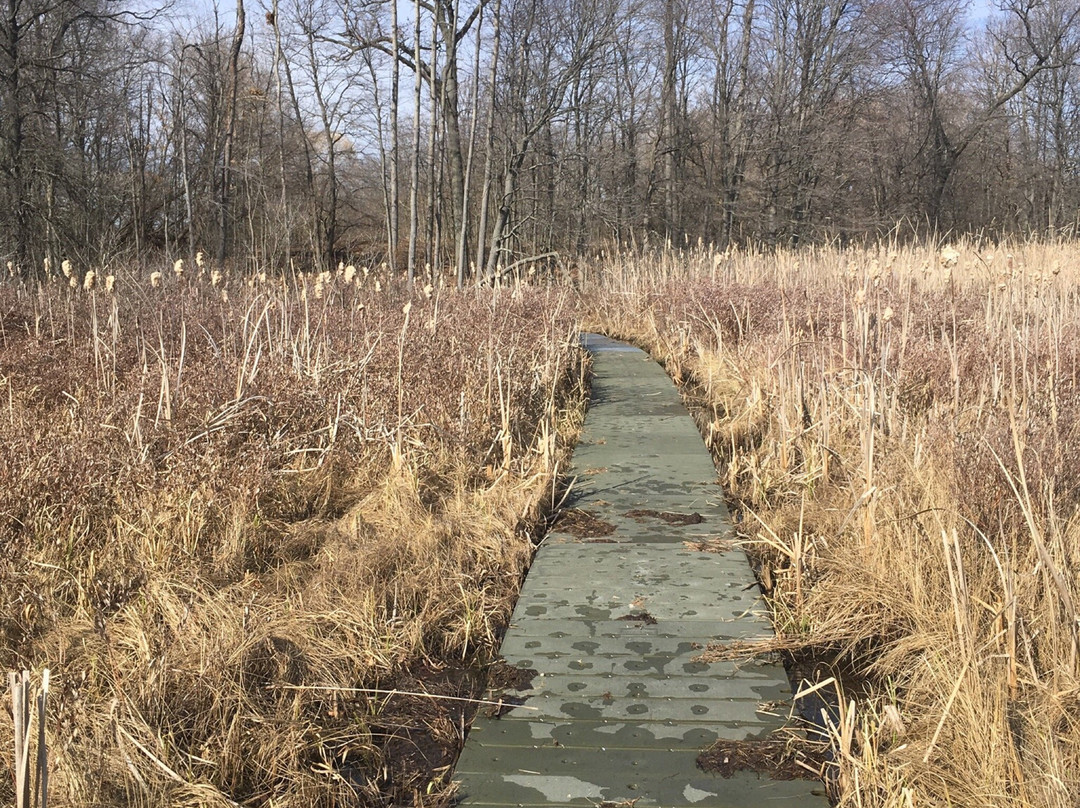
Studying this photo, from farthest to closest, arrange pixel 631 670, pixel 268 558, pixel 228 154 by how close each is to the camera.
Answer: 1. pixel 228 154
2. pixel 268 558
3. pixel 631 670

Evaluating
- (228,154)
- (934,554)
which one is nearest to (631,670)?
(934,554)

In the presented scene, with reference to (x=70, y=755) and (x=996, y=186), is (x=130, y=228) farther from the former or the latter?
(x=996, y=186)

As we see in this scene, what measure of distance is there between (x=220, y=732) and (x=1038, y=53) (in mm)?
31952

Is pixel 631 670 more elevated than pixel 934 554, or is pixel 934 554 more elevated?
pixel 934 554

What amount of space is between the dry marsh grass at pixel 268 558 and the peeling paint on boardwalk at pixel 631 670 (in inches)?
7.4

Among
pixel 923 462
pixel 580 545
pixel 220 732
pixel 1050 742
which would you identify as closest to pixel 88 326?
pixel 580 545

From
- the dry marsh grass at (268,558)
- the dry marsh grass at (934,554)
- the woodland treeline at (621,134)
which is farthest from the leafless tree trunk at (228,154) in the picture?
the dry marsh grass at (934,554)

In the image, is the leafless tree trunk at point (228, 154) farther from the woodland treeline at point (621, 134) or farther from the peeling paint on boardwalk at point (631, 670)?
the peeling paint on boardwalk at point (631, 670)

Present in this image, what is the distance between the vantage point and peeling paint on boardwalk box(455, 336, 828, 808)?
2174 mm

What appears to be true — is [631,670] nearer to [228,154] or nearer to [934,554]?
[934,554]

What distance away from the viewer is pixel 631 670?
2.76m

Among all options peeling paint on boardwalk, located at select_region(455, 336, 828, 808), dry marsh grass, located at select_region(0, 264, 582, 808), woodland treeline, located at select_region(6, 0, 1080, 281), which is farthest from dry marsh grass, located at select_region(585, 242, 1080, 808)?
woodland treeline, located at select_region(6, 0, 1080, 281)

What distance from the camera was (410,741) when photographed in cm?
250

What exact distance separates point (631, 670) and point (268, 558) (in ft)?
5.99
